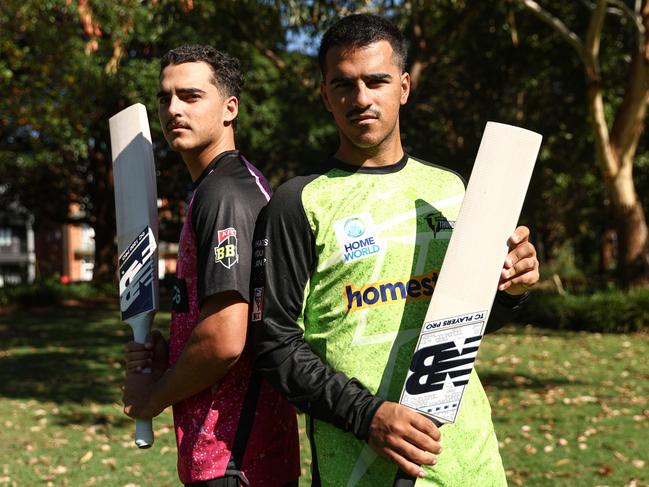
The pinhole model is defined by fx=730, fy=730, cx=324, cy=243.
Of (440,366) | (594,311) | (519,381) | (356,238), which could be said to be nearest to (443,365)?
(440,366)

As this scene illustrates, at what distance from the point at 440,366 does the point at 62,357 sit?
10522 mm

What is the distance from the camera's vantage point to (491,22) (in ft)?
47.8

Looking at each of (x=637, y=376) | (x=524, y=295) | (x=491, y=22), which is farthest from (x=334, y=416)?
(x=491, y=22)

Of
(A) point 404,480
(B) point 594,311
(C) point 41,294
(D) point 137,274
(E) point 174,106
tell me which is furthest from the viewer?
(C) point 41,294

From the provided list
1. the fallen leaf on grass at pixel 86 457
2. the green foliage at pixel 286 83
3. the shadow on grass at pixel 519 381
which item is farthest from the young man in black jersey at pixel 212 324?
the green foliage at pixel 286 83

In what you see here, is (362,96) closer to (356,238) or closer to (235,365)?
(356,238)

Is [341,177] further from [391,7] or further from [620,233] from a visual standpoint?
[620,233]

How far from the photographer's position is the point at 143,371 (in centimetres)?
206

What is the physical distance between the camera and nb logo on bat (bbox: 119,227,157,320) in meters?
2.20

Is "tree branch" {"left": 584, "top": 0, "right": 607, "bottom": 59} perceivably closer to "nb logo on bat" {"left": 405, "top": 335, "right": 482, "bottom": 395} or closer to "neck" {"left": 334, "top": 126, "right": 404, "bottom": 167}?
"neck" {"left": 334, "top": 126, "right": 404, "bottom": 167}

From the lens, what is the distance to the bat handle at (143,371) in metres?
2.07

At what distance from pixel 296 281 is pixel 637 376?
27.8 ft

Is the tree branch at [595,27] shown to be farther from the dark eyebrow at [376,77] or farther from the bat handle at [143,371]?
the bat handle at [143,371]

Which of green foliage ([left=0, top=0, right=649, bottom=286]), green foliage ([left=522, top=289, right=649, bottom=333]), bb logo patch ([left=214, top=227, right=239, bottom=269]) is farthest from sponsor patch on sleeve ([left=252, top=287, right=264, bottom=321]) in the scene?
green foliage ([left=522, top=289, right=649, bottom=333])
